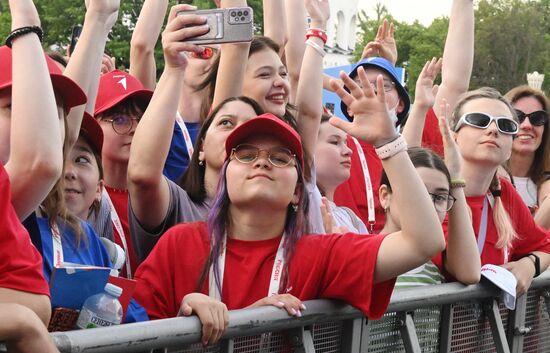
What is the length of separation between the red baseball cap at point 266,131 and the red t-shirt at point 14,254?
1.25 metres

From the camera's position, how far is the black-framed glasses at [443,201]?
443cm

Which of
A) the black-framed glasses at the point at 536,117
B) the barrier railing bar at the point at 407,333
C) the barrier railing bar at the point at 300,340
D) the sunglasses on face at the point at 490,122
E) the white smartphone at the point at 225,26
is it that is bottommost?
the barrier railing bar at the point at 407,333

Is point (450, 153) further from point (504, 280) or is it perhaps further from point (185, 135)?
point (185, 135)

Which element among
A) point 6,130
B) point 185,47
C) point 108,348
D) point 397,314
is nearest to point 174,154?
point 185,47

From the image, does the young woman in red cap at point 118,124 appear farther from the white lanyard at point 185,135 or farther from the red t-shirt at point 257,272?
the red t-shirt at point 257,272

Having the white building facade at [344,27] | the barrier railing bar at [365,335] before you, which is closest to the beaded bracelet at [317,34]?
the barrier railing bar at [365,335]

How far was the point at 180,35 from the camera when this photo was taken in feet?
13.1

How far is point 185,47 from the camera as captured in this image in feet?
13.1

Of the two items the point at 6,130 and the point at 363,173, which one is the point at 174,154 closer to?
the point at 363,173

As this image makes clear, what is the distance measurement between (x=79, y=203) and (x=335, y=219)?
4.34 feet

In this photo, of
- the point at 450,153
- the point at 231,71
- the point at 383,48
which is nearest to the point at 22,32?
the point at 231,71

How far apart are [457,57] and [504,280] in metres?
2.16

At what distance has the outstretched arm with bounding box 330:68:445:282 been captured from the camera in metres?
3.63

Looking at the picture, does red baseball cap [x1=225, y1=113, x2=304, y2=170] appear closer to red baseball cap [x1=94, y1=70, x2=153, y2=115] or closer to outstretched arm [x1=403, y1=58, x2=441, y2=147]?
red baseball cap [x1=94, y1=70, x2=153, y2=115]
